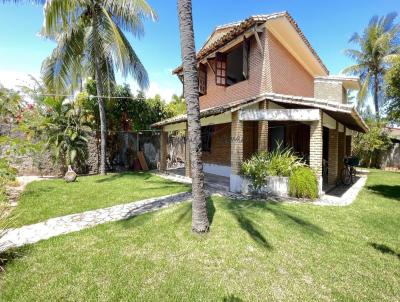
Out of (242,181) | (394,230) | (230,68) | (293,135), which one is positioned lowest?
(394,230)

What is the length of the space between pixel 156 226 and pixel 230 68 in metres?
11.1

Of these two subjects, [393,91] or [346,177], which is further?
[346,177]

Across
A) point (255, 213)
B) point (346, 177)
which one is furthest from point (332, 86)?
point (255, 213)

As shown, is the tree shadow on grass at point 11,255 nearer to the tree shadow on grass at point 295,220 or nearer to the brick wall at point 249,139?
the tree shadow on grass at point 295,220

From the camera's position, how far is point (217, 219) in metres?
6.01

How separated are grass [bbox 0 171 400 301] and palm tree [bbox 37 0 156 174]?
9.67 m

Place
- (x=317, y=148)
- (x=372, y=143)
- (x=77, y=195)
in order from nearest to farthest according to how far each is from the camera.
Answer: (x=317, y=148)
(x=77, y=195)
(x=372, y=143)

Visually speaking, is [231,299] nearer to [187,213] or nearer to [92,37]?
[187,213]

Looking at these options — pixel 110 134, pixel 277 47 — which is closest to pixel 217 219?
pixel 277 47

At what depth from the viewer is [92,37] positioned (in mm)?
12766

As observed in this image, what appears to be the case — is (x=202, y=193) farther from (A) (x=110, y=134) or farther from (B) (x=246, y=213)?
(A) (x=110, y=134)

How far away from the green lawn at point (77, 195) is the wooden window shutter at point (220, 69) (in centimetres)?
562

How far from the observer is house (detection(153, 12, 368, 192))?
29.6 ft

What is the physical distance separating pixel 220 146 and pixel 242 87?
3610 millimetres
